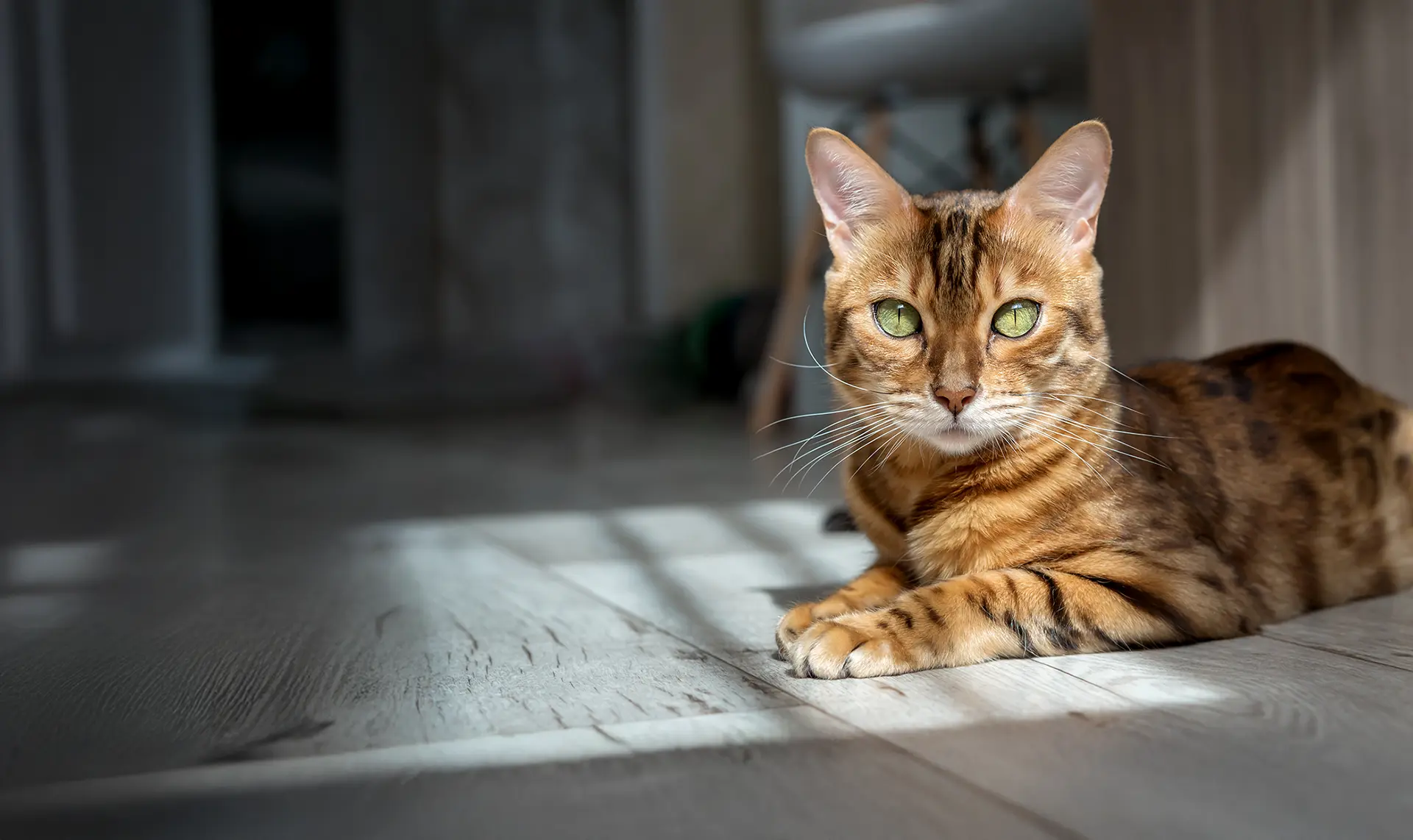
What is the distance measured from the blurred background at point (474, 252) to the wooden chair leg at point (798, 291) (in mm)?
15

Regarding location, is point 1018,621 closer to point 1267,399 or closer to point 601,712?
point 601,712

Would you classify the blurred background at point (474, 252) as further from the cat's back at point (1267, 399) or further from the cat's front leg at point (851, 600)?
the cat's back at point (1267, 399)

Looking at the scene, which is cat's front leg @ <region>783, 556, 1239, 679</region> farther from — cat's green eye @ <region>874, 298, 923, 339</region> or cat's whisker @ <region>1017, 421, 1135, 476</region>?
cat's green eye @ <region>874, 298, 923, 339</region>

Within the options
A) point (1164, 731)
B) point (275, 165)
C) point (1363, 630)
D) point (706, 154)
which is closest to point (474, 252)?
point (275, 165)

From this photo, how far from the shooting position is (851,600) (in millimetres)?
1127

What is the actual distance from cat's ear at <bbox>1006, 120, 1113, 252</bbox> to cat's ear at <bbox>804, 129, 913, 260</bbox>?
115 millimetres

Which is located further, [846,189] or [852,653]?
[846,189]

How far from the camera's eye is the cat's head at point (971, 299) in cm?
107

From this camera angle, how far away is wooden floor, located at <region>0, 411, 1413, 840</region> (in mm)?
701

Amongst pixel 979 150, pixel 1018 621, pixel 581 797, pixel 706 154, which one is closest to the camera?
pixel 581 797

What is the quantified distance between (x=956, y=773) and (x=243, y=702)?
21.6 inches

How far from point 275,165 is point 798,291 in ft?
15.7

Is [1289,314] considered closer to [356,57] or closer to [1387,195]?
[1387,195]

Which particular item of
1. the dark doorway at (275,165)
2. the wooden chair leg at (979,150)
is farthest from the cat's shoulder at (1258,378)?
the dark doorway at (275,165)
